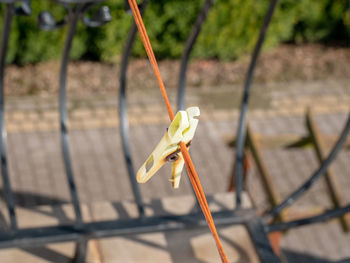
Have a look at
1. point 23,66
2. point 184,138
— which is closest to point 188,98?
point 23,66

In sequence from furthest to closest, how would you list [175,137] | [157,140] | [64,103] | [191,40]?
[157,140]
[64,103]
[191,40]
[175,137]

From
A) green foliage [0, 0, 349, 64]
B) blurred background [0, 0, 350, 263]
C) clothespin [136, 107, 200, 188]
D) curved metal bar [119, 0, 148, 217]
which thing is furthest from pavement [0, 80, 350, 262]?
Result: clothespin [136, 107, 200, 188]

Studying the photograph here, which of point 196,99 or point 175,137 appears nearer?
point 175,137

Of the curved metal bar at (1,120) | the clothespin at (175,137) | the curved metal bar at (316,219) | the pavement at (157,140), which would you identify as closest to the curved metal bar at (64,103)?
the curved metal bar at (1,120)

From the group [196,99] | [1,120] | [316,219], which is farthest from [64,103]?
[196,99]

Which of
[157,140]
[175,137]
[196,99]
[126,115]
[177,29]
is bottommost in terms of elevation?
[175,137]

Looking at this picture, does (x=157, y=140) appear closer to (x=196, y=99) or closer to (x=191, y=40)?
(x=196, y=99)

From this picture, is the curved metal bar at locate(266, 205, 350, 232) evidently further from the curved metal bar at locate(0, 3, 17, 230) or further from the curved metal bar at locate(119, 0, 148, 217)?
the curved metal bar at locate(0, 3, 17, 230)

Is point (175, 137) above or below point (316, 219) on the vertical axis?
below
